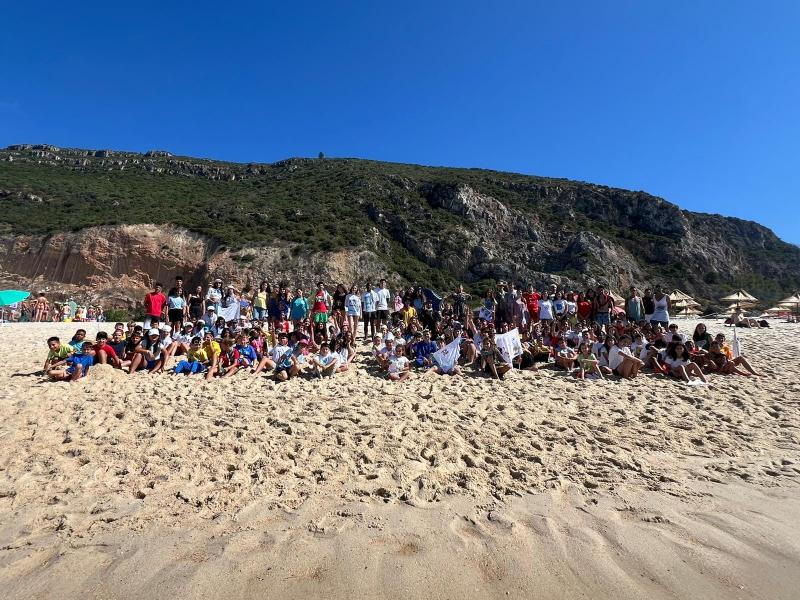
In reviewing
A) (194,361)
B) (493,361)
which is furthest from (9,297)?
(493,361)

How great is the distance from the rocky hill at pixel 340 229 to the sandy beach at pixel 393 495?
28655 millimetres

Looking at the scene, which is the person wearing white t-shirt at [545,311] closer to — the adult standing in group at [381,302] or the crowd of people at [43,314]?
the adult standing in group at [381,302]

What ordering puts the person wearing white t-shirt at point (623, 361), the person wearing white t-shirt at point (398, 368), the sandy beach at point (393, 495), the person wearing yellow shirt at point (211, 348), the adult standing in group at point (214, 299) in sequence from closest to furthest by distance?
the sandy beach at point (393, 495)
the person wearing white t-shirt at point (398, 368)
the person wearing white t-shirt at point (623, 361)
the person wearing yellow shirt at point (211, 348)
the adult standing in group at point (214, 299)

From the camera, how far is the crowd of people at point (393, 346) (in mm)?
7289

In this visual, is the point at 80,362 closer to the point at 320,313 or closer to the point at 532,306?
the point at 320,313

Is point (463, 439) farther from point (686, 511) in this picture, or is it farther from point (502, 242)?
point (502, 242)

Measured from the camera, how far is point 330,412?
532 centimetres

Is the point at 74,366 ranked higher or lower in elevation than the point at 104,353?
lower

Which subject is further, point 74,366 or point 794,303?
point 794,303

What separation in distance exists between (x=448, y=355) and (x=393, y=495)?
4.35 meters

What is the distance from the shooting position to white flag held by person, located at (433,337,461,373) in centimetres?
761

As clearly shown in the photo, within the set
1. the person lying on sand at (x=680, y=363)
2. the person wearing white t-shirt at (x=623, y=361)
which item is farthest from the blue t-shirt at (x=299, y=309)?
the person lying on sand at (x=680, y=363)

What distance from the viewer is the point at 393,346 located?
26.1 ft

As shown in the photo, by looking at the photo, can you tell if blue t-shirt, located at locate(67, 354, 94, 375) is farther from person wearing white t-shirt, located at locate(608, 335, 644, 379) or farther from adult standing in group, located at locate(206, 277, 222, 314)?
person wearing white t-shirt, located at locate(608, 335, 644, 379)
